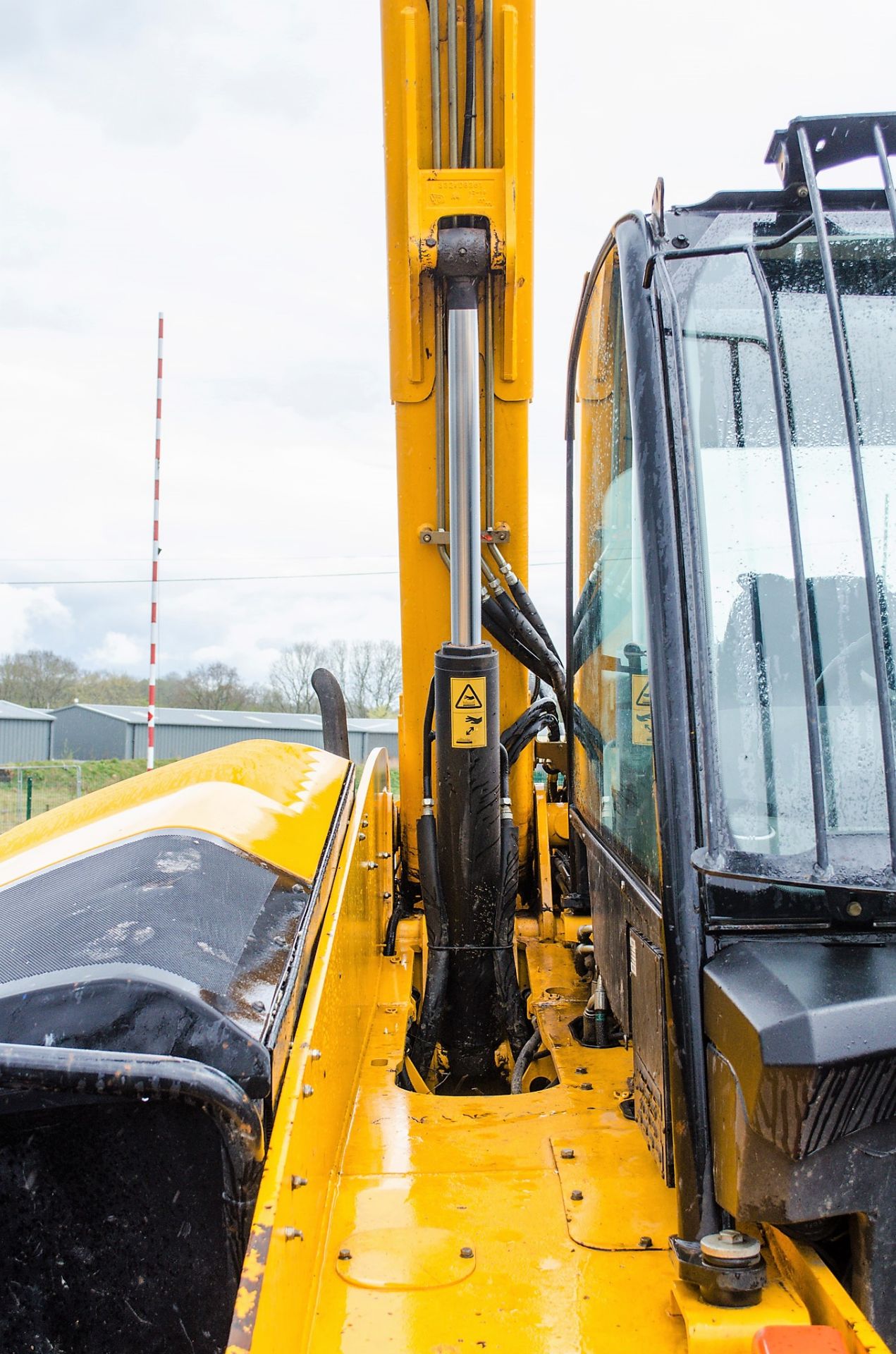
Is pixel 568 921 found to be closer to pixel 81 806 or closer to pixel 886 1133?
pixel 81 806

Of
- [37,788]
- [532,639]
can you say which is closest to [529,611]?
[532,639]

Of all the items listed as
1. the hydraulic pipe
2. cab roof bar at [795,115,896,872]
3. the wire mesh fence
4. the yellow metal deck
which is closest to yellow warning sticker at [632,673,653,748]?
cab roof bar at [795,115,896,872]

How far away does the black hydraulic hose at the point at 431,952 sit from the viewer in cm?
284

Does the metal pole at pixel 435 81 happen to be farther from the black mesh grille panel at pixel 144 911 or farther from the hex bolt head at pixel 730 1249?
the hex bolt head at pixel 730 1249

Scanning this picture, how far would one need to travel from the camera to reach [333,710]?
12.1ft

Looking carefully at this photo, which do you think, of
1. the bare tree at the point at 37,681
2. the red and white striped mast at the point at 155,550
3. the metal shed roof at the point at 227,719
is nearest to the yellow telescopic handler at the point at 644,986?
the red and white striped mast at the point at 155,550

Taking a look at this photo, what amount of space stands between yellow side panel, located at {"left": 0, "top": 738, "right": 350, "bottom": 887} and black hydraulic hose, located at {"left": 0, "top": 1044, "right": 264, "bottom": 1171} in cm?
74

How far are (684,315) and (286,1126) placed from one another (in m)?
1.36

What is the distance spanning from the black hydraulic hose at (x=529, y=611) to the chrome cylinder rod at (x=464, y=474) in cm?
51

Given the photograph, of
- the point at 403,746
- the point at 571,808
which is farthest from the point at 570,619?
the point at 403,746

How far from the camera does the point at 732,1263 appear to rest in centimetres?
140

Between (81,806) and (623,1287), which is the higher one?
(81,806)

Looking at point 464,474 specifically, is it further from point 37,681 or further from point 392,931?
point 37,681

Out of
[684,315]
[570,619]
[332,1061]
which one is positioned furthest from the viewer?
[570,619]
